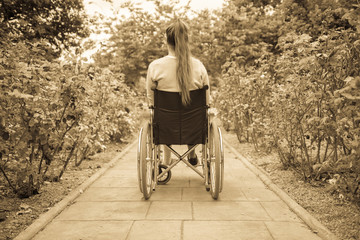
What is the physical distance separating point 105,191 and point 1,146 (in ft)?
4.81

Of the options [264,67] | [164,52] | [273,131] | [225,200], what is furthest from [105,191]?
[164,52]

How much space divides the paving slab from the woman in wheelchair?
265 millimetres

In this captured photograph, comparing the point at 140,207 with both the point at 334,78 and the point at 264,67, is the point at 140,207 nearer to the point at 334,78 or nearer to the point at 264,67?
the point at 334,78

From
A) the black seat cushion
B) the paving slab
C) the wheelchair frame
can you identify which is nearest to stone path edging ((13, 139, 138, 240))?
the paving slab

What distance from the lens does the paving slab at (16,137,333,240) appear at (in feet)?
10.8

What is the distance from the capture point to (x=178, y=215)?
3.78m

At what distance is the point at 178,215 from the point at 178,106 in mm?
1167

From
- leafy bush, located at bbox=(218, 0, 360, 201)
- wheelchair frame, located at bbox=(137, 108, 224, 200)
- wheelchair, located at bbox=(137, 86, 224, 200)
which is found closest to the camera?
leafy bush, located at bbox=(218, 0, 360, 201)

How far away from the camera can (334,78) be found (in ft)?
13.5

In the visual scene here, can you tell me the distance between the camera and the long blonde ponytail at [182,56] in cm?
425

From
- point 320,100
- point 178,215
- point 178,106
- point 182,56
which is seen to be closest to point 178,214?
point 178,215

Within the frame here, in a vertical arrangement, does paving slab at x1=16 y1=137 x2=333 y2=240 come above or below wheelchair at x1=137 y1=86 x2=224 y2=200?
below

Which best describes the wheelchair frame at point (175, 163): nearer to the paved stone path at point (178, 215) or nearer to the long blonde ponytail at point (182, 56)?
the paved stone path at point (178, 215)

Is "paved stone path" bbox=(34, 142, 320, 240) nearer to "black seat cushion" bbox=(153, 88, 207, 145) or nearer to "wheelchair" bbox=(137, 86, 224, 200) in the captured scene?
"wheelchair" bbox=(137, 86, 224, 200)
